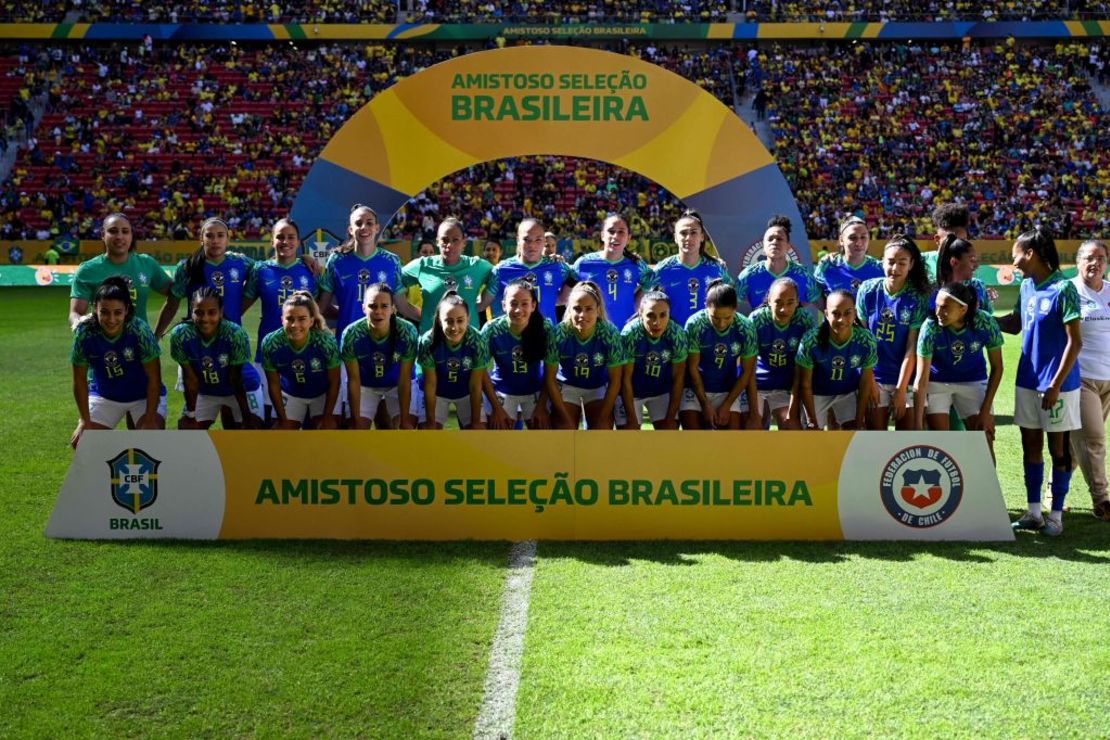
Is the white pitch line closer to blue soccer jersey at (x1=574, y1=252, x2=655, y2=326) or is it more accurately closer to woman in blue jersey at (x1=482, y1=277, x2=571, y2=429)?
woman in blue jersey at (x1=482, y1=277, x2=571, y2=429)

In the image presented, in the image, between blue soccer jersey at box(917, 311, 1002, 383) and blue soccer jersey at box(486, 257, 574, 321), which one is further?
blue soccer jersey at box(486, 257, 574, 321)

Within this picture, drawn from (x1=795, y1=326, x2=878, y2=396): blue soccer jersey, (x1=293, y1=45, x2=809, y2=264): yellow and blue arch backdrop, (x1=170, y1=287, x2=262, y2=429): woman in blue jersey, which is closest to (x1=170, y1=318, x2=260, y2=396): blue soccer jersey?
(x1=170, y1=287, x2=262, y2=429): woman in blue jersey

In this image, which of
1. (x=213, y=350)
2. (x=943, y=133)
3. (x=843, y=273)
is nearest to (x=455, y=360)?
(x=213, y=350)

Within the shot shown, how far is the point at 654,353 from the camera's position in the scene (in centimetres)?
671

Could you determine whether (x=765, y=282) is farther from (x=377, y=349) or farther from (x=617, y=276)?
(x=377, y=349)

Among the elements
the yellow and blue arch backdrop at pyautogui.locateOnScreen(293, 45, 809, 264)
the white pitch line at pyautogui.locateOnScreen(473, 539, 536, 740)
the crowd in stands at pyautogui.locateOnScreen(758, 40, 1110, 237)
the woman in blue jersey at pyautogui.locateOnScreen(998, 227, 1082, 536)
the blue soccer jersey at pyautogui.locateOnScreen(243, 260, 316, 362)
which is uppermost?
the crowd in stands at pyautogui.locateOnScreen(758, 40, 1110, 237)

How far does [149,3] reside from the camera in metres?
38.2

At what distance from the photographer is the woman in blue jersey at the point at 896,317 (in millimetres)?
6812

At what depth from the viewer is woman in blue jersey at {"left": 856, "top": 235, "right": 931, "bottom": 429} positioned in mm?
6812

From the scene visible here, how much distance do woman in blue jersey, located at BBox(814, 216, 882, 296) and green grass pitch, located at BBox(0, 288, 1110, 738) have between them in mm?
2850

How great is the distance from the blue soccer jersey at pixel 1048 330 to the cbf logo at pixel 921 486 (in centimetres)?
105

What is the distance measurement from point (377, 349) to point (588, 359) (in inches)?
56.6

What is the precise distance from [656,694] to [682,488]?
7.11 feet

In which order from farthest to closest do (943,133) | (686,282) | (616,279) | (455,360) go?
(943,133) → (616,279) → (686,282) → (455,360)
